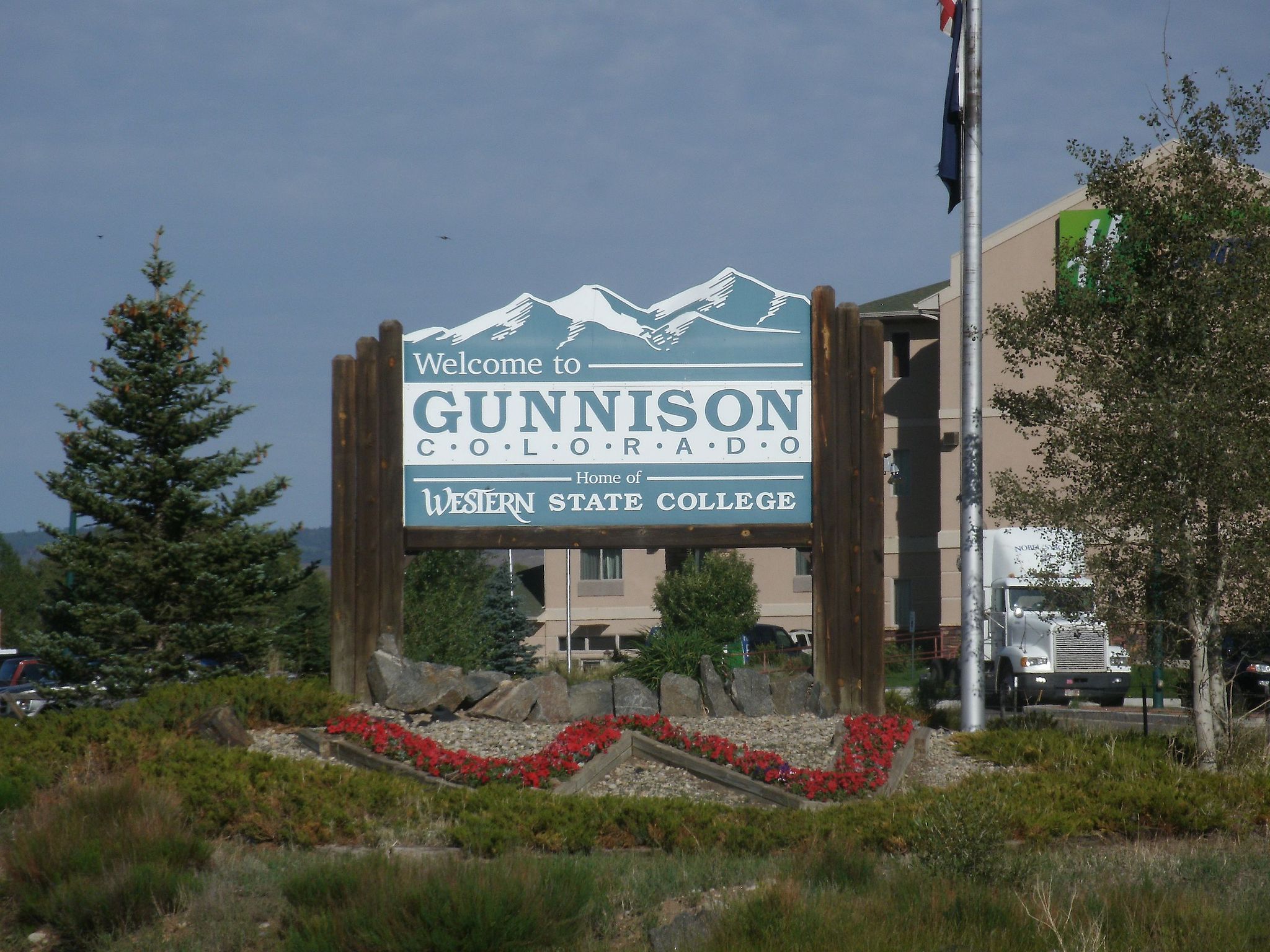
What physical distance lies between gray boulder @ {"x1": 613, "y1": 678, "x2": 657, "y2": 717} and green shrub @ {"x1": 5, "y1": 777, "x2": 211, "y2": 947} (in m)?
7.11

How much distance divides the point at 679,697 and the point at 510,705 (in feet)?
6.72

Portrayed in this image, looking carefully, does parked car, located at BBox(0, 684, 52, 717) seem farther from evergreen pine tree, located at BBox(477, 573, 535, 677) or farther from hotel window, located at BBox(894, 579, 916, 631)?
hotel window, located at BBox(894, 579, 916, 631)

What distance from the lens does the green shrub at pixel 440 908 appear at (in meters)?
6.21

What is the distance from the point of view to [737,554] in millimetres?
44531

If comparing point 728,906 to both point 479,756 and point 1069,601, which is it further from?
point 1069,601

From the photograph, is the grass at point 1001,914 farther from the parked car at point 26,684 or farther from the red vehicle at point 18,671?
the red vehicle at point 18,671

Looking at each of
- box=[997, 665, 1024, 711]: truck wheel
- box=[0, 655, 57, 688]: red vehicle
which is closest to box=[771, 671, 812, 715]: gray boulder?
box=[997, 665, 1024, 711]: truck wheel

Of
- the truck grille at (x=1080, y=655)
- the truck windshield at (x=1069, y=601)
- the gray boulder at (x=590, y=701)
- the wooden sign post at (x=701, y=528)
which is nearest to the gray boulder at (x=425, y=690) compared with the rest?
the wooden sign post at (x=701, y=528)

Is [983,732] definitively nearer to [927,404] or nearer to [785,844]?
[785,844]

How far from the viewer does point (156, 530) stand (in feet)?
59.4

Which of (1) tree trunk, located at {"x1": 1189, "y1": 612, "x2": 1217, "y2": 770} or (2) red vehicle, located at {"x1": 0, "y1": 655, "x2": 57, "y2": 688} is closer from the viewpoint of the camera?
(1) tree trunk, located at {"x1": 1189, "y1": 612, "x2": 1217, "y2": 770}

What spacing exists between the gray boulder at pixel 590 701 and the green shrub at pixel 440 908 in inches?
318

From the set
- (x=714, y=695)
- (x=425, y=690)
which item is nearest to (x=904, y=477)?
(x=714, y=695)

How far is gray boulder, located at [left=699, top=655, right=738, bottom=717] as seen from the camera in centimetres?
1540
